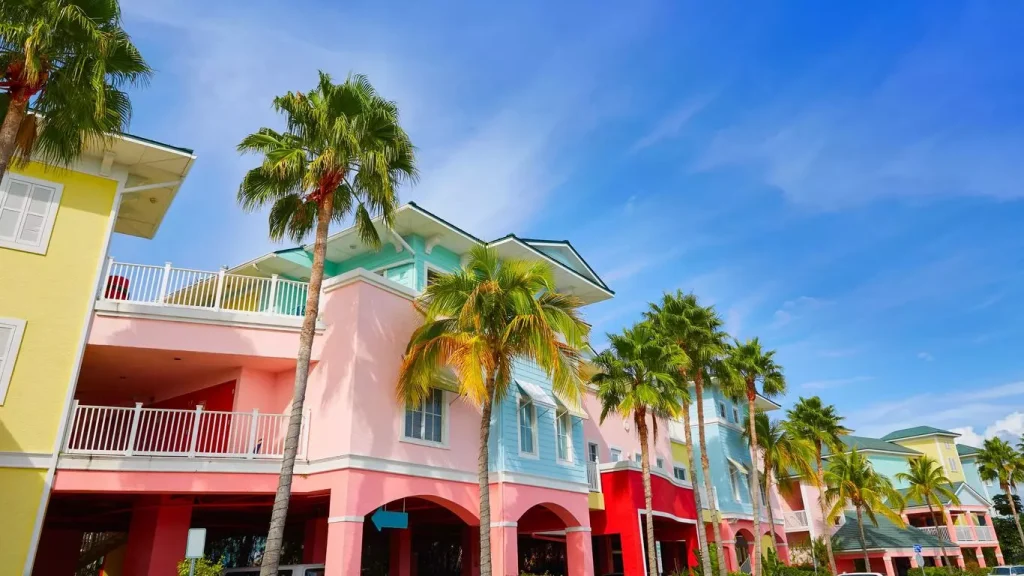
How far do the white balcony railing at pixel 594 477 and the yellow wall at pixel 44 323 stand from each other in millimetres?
17879

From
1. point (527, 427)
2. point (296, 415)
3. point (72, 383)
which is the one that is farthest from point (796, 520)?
point (72, 383)

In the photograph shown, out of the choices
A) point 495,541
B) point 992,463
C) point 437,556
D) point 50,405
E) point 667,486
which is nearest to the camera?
point 50,405

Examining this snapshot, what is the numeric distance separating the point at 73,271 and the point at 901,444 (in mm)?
70464

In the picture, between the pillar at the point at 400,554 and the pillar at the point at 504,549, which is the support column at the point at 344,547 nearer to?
the pillar at the point at 504,549

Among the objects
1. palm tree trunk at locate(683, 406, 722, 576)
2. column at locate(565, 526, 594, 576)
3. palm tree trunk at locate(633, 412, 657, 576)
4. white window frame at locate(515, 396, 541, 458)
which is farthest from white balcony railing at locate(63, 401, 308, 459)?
palm tree trunk at locate(683, 406, 722, 576)

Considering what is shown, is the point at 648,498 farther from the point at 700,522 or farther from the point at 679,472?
the point at 679,472

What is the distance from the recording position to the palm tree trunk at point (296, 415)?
40.0 feet

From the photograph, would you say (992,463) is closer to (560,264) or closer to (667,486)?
(667,486)

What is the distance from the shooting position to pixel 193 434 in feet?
48.1

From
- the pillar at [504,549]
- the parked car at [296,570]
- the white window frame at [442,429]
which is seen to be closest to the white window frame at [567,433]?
the pillar at [504,549]

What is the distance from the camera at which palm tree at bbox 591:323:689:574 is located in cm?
2356

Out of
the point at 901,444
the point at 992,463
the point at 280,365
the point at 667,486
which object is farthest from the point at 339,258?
the point at 901,444

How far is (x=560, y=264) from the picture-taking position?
25.7 m

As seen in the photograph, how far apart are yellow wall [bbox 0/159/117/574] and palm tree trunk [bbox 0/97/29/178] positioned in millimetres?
4816
